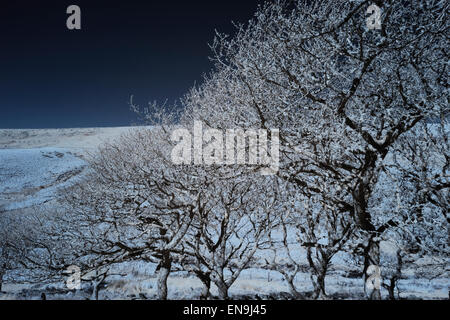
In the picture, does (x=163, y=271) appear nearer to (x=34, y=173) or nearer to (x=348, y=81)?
(x=348, y=81)

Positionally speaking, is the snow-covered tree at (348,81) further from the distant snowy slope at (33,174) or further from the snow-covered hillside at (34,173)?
the distant snowy slope at (33,174)

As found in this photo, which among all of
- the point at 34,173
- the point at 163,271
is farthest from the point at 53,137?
the point at 163,271

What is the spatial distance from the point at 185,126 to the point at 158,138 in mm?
1931

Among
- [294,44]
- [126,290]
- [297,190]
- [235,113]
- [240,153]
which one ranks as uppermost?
[294,44]

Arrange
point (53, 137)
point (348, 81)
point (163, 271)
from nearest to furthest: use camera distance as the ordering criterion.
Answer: point (348, 81), point (163, 271), point (53, 137)

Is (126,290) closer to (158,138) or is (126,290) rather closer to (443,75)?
(158,138)

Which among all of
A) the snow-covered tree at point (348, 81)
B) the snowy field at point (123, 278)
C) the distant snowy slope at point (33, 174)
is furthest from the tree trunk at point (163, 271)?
the distant snowy slope at point (33, 174)

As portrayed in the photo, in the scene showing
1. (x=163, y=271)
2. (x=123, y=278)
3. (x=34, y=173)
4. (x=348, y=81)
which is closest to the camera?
(x=348, y=81)

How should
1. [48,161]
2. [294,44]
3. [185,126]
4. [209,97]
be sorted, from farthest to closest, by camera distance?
[48,161] < [185,126] < [209,97] < [294,44]

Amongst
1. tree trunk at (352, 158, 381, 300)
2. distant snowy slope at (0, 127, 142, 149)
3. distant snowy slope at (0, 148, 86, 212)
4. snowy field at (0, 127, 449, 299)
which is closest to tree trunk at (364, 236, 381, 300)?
tree trunk at (352, 158, 381, 300)

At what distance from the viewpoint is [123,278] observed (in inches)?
912

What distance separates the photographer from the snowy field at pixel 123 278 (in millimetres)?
19062

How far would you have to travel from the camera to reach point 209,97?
354 inches
